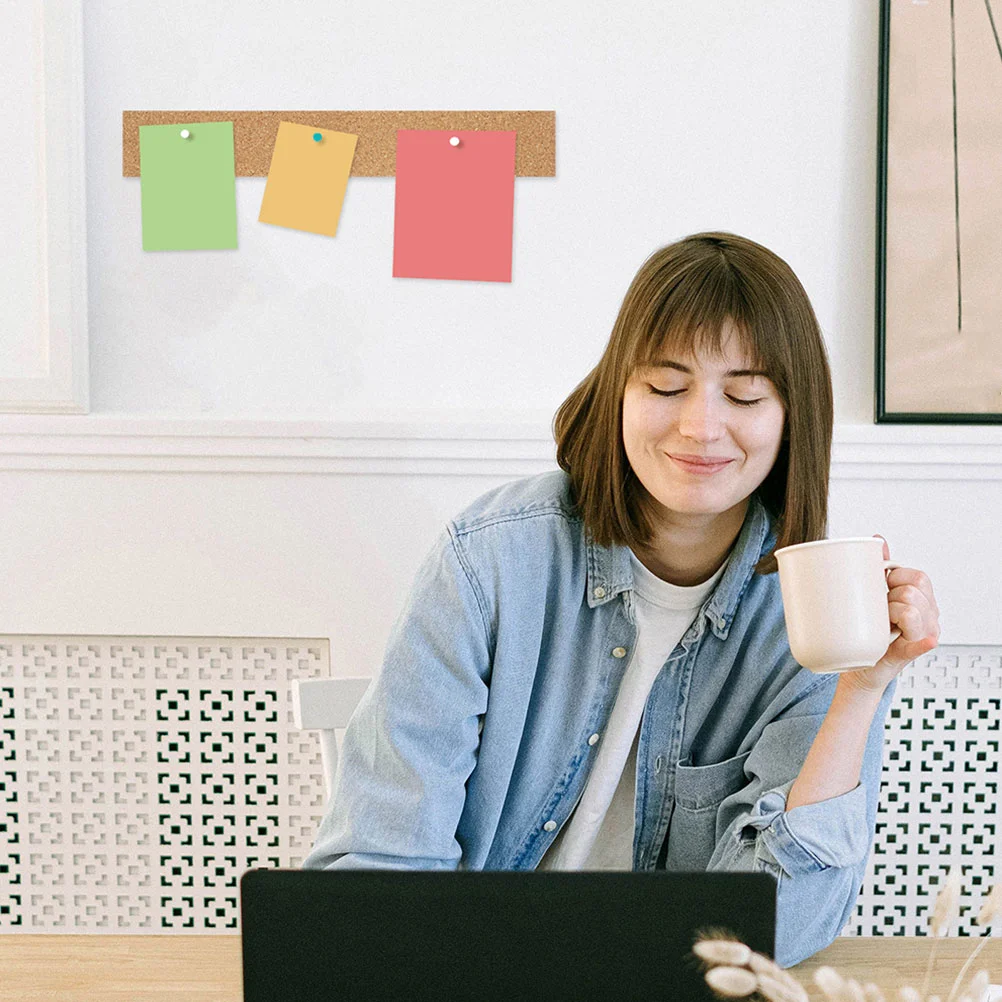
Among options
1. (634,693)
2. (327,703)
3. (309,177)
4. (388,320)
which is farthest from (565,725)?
(309,177)

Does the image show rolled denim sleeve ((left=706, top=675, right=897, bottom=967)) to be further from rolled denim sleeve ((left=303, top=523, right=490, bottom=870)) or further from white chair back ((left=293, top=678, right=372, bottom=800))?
white chair back ((left=293, top=678, right=372, bottom=800))

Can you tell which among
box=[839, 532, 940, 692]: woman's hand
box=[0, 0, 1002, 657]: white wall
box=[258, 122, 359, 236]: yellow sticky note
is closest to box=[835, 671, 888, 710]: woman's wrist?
box=[839, 532, 940, 692]: woman's hand

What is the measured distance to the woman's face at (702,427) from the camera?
3.03 feet

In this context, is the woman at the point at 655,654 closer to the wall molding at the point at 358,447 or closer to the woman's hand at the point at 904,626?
the woman's hand at the point at 904,626

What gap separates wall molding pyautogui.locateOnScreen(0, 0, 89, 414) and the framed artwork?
1.14 metres

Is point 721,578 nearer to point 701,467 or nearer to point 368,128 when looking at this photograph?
point 701,467

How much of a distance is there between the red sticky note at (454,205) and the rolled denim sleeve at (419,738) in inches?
28.8

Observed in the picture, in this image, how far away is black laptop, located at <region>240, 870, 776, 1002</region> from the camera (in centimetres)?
56

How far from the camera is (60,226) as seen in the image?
5.25 feet

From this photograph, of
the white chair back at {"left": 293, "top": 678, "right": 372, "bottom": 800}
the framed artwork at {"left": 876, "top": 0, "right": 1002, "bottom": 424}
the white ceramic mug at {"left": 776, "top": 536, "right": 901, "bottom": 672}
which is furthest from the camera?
the framed artwork at {"left": 876, "top": 0, "right": 1002, "bottom": 424}

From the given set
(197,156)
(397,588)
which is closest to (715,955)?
(397,588)

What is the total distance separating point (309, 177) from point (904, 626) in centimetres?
109

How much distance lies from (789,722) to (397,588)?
742 millimetres

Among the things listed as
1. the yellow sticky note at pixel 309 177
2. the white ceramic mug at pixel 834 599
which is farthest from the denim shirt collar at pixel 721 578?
the yellow sticky note at pixel 309 177
